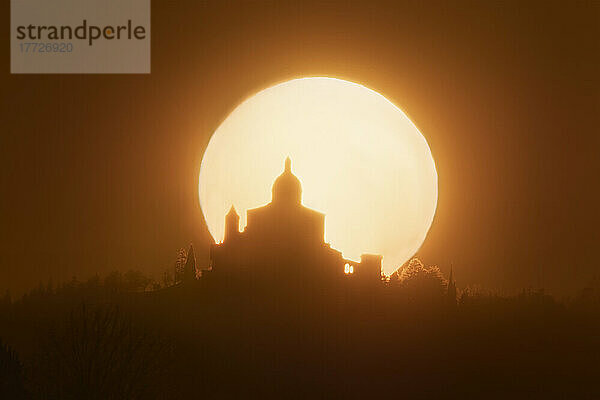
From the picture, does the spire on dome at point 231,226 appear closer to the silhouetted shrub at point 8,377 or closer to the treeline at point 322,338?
the treeline at point 322,338

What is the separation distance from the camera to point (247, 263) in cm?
6212

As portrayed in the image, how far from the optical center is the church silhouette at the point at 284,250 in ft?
203

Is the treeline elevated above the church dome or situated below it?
below

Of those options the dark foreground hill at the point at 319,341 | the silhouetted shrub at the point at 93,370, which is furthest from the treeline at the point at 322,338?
the silhouetted shrub at the point at 93,370

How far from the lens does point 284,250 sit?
6291cm

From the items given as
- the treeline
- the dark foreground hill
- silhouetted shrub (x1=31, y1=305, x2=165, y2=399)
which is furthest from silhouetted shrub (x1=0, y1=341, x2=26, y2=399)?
the dark foreground hill

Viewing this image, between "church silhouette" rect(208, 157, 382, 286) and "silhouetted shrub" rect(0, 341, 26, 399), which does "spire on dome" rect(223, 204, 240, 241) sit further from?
"silhouetted shrub" rect(0, 341, 26, 399)

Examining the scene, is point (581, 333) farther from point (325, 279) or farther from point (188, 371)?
point (188, 371)

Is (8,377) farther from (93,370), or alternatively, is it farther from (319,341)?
(319,341)

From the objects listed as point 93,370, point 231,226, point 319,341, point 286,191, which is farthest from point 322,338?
point 93,370

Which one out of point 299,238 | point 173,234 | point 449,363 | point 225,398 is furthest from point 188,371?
point 173,234

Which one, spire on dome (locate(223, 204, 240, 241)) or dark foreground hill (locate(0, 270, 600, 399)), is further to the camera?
spire on dome (locate(223, 204, 240, 241))

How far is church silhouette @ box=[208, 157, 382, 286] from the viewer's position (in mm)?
61812

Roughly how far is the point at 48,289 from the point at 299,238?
66.1ft
